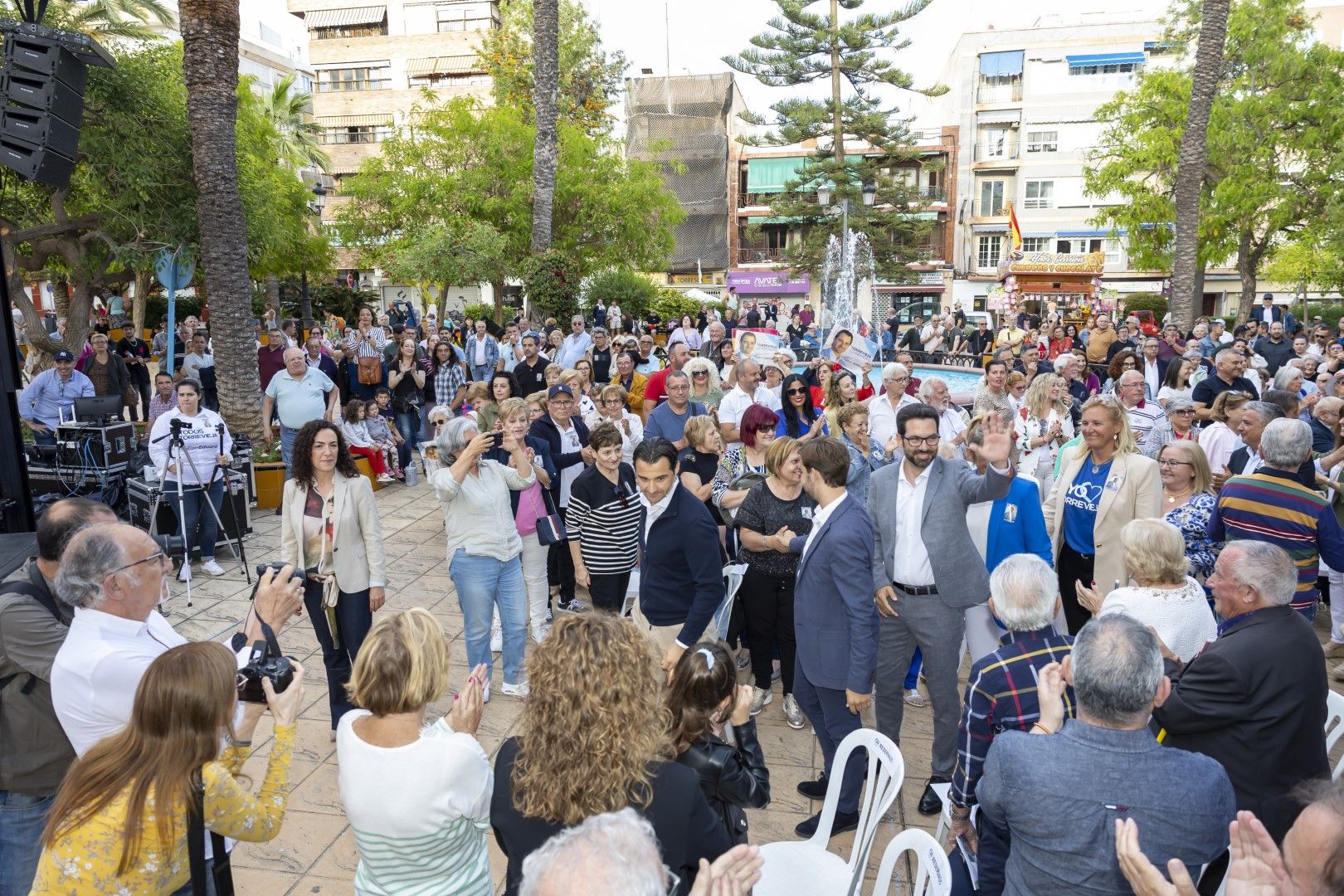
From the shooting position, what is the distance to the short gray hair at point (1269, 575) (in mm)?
3062

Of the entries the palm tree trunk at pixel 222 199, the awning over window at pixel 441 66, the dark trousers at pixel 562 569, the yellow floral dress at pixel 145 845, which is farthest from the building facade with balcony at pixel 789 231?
the yellow floral dress at pixel 145 845

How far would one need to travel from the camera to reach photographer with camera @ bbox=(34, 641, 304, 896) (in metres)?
2.22

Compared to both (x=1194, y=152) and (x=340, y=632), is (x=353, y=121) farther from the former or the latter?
(x=340, y=632)

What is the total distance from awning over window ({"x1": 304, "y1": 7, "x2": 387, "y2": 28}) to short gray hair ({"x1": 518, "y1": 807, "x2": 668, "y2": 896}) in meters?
53.7

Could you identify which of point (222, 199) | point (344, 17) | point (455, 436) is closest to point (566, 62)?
point (344, 17)

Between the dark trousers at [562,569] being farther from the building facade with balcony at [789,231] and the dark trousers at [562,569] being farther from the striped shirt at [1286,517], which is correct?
the building facade with balcony at [789,231]

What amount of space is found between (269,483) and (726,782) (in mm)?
8864

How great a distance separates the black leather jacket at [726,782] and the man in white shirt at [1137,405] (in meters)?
5.69

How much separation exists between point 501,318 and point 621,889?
25603mm

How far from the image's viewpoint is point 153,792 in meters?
2.25

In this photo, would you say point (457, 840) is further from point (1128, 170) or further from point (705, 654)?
point (1128, 170)

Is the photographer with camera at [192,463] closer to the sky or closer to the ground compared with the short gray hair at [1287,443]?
closer to the ground

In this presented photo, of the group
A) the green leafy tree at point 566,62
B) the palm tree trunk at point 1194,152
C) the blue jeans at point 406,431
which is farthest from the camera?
the green leafy tree at point 566,62

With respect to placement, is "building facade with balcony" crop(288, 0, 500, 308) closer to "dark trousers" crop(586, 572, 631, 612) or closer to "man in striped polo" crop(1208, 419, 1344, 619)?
"dark trousers" crop(586, 572, 631, 612)
